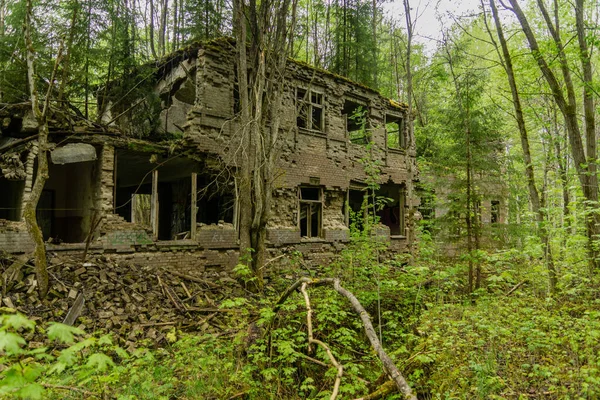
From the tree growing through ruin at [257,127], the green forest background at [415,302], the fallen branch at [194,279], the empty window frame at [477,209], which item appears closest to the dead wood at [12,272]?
the green forest background at [415,302]

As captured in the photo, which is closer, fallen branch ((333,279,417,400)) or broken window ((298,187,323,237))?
fallen branch ((333,279,417,400))

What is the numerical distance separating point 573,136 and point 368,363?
776cm

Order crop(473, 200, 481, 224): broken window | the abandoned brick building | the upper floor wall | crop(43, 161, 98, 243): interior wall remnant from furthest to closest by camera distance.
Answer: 1. the upper floor wall
2. crop(43, 161, 98, 243): interior wall remnant
3. crop(473, 200, 481, 224): broken window
4. the abandoned brick building

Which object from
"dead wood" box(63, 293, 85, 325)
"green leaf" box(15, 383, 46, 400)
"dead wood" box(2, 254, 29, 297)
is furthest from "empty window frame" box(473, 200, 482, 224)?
"dead wood" box(2, 254, 29, 297)

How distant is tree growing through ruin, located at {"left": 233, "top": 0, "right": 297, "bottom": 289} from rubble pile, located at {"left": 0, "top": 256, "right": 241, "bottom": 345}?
151 centimetres

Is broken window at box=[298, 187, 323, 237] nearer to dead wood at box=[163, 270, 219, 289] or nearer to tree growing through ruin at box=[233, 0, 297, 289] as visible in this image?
tree growing through ruin at box=[233, 0, 297, 289]

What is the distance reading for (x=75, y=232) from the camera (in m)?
12.4

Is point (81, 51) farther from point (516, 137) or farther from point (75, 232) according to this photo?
point (516, 137)

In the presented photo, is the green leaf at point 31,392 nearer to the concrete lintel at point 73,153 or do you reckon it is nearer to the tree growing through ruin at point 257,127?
the tree growing through ruin at point 257,127

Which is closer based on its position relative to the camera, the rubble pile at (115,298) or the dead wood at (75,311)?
the dead wood at (75,311)

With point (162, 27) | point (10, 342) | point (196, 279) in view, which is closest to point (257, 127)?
point (196, 279)

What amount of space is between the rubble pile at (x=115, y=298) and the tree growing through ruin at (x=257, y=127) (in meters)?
1.51

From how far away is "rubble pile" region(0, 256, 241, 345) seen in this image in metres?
7.84

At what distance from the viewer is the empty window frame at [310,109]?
14855 millimetres
